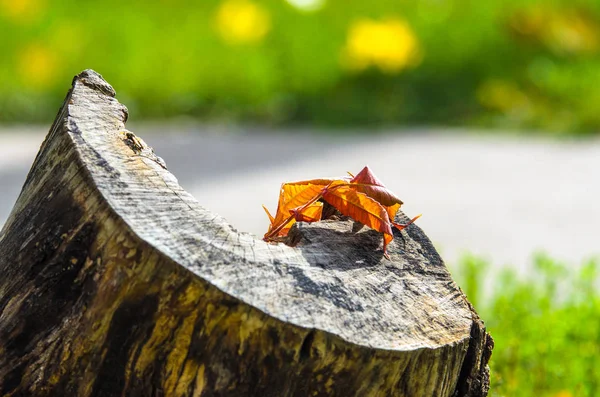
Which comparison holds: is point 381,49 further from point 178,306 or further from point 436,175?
point 178,306

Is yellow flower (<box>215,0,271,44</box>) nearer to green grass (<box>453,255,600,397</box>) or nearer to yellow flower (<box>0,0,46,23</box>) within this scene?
yellow flower (<box>0,0,46,23</box>)

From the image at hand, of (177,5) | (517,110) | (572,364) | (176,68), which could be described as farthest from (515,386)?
(177,5)

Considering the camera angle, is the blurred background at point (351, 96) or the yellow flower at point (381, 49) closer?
the blurred background at point (351, 96)

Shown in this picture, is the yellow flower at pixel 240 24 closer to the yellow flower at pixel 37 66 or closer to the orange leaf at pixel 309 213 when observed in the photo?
the yellow flower at pixel 37 66

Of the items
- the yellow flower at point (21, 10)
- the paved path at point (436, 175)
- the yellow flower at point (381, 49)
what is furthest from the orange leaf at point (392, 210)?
the yellow flower at point (21, 10)

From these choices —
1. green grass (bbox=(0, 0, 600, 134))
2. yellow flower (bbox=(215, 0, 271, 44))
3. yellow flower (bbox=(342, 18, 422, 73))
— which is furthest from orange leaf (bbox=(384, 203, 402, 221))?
yellow flower (bbox=(215, 0, 271, 44))

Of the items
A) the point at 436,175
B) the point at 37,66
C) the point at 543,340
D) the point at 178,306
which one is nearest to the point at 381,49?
the point at 436,175
